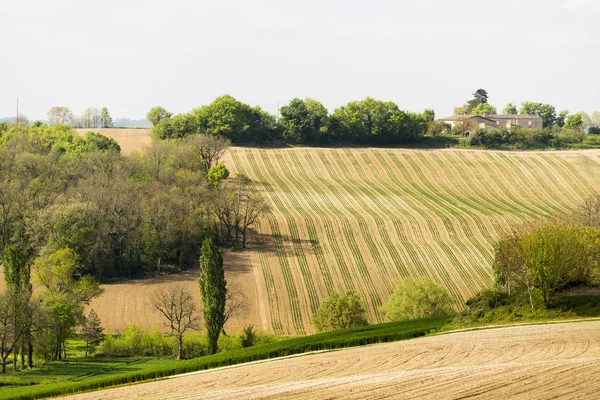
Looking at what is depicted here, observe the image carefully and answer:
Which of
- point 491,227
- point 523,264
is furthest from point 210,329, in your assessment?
point 491,227

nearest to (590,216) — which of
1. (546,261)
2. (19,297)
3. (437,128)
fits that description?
(546,261)

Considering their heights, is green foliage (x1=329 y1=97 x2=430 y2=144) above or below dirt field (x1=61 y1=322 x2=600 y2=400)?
above

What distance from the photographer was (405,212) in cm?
11544

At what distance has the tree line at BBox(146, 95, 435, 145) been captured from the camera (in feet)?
497

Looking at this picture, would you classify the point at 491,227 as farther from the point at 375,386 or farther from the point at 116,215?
the point at 375,386

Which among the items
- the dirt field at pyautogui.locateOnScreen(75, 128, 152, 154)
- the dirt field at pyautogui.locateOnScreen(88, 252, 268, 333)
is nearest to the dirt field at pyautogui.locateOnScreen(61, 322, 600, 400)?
the dirt field at pyautogui.locateOnScreen(88, 252, 268, 333)

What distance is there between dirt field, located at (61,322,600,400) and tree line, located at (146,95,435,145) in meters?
102

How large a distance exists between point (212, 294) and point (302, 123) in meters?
91.6

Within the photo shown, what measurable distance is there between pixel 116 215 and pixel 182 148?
29053mm

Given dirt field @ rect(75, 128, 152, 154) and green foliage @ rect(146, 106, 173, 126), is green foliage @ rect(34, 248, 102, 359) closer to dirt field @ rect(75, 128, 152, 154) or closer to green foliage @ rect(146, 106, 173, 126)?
dirt field @ rect(75, 128, 152, 154)

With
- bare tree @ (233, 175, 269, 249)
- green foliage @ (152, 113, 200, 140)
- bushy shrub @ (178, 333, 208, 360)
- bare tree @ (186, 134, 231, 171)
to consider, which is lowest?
bushy shrub @ (178, 333, 208, 360)

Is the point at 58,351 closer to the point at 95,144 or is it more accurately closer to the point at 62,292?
the point at 62,292

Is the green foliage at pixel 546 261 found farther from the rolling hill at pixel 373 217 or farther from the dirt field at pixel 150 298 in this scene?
the dirt field at pixel 150 298

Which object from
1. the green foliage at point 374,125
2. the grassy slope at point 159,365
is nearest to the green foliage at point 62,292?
the grassy slope at point 159,365
